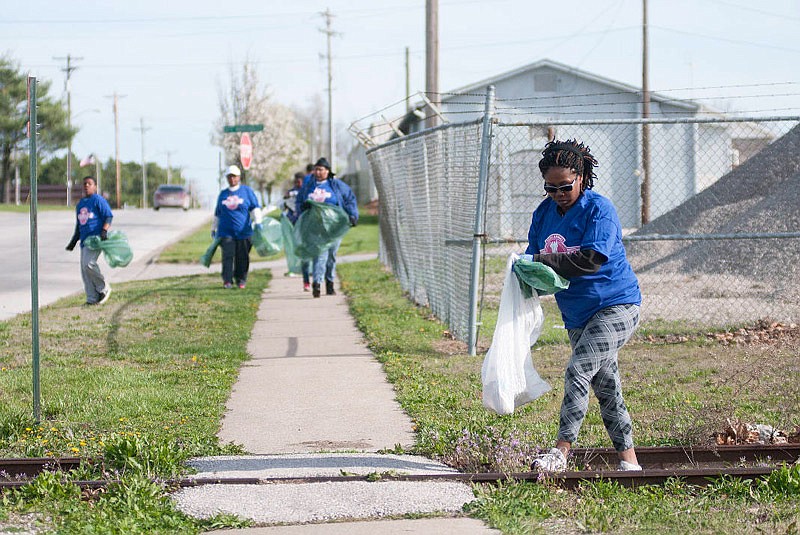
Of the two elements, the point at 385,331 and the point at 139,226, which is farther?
the point at 139,226

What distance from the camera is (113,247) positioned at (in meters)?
14.0

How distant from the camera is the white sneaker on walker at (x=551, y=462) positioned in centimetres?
520

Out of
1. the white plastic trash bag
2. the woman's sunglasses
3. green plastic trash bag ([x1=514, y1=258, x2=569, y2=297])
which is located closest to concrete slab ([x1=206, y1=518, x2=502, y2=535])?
the white plastic trash bag

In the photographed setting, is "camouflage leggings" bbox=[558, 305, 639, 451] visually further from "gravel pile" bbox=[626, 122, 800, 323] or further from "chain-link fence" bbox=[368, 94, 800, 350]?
"gravel pile" bbox=[626, 122, 800, 323]

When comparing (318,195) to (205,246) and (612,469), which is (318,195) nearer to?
(612,469)

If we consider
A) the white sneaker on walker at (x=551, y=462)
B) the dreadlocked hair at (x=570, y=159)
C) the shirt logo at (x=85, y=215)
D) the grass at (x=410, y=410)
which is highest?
the dreadlocked hair at (x=570, y=159)

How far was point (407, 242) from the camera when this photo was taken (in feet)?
46.8

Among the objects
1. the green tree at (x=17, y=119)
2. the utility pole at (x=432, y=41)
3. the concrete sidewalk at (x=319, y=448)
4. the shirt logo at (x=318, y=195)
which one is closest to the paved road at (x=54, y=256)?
the shirt logo at (x=318, y=195)

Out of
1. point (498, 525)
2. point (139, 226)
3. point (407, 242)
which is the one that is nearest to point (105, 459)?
point (498, 525)

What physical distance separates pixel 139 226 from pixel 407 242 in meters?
27.3

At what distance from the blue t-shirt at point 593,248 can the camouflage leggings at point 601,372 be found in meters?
A: 0.06

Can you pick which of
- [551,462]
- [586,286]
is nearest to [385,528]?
[551,462]

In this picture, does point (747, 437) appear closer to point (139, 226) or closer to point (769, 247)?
point (769, 247)

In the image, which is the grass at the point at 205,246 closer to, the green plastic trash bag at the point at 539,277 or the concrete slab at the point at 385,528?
the green plastic trash bag at the point at 539,277
